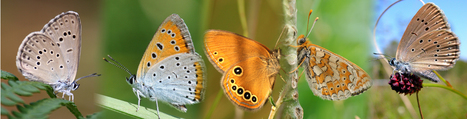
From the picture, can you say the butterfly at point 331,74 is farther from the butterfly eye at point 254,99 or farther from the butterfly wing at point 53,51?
the butterfly wing at point 53,51

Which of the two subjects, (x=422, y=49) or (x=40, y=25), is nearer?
(x=422, y=49)

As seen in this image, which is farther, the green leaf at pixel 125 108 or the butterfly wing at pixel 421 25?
the butterfly wing at pixel 421 25

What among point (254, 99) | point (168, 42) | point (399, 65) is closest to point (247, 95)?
point (254, 99)

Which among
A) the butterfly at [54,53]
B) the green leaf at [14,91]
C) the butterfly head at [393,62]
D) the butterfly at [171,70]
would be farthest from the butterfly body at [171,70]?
the butterfly head at [393,62]

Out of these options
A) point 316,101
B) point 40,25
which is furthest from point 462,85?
point 40,25

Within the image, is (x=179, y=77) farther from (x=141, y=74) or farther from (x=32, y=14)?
(x=32, y=14)

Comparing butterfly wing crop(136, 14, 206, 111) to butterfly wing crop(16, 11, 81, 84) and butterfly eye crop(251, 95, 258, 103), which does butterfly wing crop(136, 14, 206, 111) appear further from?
butterfly wing crop(16, 11, 81, 84)
